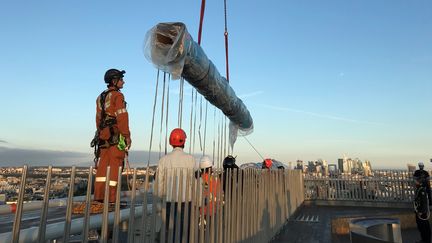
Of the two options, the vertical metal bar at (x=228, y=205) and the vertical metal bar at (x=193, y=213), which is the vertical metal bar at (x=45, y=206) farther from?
the vertical metal bar at (x=228, y=205)

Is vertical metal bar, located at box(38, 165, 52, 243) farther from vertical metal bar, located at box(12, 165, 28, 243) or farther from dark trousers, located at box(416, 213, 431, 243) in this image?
dark trousers, located at box(416, 213, 431, 243)

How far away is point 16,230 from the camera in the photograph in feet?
5.53

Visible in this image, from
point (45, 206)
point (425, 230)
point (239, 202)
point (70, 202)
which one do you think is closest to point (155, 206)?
point (70, 202)

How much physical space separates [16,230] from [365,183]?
18990 mm

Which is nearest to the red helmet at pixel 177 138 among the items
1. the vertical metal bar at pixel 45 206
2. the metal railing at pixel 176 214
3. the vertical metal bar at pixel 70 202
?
the metal railing at pixel 176 214

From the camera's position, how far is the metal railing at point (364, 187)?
17.0 m

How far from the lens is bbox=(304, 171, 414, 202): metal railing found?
17016mm

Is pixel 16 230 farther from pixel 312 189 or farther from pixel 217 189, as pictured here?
pixel 312 189

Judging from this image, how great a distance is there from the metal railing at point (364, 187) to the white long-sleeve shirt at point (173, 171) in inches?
623

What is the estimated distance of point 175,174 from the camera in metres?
3.24

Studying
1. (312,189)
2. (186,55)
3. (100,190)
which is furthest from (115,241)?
(312,189)

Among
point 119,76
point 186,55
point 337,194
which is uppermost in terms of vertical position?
point 186,55

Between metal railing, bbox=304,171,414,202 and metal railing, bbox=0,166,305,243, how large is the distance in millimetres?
12788

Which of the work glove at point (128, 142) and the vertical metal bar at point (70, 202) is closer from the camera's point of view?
the vertical metal bar at point (70, 202)
